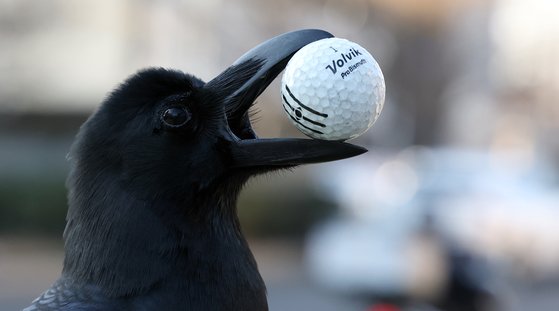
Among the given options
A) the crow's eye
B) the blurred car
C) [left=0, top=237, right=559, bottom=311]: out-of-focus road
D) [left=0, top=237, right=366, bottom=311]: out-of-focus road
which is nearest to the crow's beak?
the crow's eye

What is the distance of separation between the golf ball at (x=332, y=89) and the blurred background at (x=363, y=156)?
9.43 ft

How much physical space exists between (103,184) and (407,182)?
1163 centimetres

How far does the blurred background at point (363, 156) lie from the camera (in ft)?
35.0

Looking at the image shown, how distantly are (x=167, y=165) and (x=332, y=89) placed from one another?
612 millimetres

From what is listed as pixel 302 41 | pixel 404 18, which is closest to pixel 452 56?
pixel 404 18

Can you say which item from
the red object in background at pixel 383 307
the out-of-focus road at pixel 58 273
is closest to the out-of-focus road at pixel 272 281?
the out-of-focus road at pixel 58 273

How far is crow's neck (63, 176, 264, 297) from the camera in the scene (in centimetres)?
274

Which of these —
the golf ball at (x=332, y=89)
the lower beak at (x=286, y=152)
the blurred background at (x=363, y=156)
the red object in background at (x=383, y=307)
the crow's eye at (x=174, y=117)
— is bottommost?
the red object in background at (x=383, y=307)

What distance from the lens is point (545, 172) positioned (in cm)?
1517

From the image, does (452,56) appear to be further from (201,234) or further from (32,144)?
(201,234)


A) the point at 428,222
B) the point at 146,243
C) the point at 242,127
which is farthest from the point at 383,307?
the point at 428,222

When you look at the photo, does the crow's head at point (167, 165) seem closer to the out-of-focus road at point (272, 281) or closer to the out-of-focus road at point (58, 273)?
the out-of-focus road at point (58, 273)

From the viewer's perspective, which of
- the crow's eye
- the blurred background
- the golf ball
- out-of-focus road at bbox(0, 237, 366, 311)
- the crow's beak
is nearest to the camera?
the golf ball

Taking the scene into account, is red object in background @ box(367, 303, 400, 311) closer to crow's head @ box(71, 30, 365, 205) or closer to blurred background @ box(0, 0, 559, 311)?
blurred background @ box(0, 0, 559, 311)
